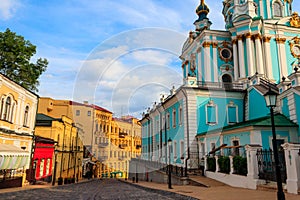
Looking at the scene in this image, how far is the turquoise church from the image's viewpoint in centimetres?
1636

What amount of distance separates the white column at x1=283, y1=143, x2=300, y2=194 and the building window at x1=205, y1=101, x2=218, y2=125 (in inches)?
425

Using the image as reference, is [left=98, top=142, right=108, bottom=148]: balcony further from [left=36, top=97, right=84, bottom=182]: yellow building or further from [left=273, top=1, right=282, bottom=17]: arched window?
[left=273, top=1, right=282, bottom=17]: arched window

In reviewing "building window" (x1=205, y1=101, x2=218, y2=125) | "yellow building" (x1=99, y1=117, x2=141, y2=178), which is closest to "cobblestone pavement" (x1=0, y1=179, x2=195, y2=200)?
"building window" (x1=205, y1=101, x2=218, y2=125)

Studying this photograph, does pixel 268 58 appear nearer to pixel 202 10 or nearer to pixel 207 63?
pixel 207 63

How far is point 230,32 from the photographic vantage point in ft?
91.8

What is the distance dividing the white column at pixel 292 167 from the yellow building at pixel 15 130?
44.8 ft

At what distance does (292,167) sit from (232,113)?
12399mm

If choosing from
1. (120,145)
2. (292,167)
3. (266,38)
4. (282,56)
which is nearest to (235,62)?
(266,38)

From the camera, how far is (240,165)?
1334 cm

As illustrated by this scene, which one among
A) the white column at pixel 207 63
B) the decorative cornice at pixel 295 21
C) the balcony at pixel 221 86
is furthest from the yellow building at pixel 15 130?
the decorative cornice at pixel 295 21

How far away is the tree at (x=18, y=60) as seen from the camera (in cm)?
2450

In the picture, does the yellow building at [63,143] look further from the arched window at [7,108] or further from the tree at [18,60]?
the arched window at [7,108]

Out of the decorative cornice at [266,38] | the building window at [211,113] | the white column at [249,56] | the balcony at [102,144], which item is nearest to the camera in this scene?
the building window at [211,113]

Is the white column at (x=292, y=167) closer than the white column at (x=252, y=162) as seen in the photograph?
Yes
